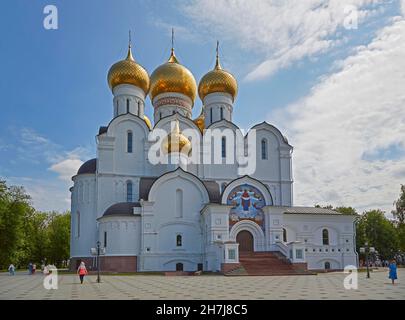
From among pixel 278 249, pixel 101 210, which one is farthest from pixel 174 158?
pixel 278 249

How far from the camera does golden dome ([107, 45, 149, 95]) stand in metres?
39.8

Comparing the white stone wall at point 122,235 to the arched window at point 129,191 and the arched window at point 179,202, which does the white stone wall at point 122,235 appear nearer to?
the arched window at point 179,202

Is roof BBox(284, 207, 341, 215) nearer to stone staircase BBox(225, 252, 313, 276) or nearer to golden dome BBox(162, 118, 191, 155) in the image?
stone staircase BBox(225, 252, 313, 276)

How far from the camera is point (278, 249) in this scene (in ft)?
105

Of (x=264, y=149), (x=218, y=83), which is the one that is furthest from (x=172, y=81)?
(x=264, y=149)

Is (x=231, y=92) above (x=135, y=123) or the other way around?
above

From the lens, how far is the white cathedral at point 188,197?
31.9m

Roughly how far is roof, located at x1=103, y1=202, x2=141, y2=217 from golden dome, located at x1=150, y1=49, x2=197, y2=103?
520 inches

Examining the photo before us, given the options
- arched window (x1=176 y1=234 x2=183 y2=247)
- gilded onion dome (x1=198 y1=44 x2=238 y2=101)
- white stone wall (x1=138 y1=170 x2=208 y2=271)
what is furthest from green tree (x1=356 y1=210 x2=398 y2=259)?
arched window (x1=176 y1=234 x2=183 y2=247)

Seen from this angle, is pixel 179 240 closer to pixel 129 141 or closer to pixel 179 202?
pixel 179 202

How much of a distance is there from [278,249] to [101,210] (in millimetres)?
13291

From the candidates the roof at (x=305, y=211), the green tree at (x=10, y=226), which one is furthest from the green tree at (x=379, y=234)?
the green tree at (x=10, y=226)

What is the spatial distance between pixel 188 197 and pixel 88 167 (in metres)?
8.51
